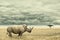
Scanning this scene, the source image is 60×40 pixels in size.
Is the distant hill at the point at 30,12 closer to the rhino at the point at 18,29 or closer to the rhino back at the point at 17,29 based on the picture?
the rhino at the point at 18,29

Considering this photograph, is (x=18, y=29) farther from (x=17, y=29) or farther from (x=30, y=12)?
(x=30, y=12)

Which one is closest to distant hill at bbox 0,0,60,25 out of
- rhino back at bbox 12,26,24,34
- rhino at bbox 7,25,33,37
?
rhino at bbox 7,25,33,37

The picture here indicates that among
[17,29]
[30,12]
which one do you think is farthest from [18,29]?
[30,12]

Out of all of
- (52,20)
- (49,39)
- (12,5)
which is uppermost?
(12,5)

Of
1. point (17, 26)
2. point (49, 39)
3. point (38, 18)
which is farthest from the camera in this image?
point (17, 26)

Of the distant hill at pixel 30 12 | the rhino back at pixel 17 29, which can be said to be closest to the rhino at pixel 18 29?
the rhino back at pixel 17 29

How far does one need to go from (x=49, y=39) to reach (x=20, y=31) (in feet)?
6.25

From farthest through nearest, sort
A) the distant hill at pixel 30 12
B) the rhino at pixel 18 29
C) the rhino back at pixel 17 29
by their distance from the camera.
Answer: the rhino back at pixel 17 29 < the rhino at pixel 18 29 < the distant hill at pixel 30 12

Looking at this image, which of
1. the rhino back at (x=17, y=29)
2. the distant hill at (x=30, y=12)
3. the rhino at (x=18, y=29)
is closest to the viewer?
the distant hill at (x=30, y=12)

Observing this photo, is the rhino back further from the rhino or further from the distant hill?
the distant hill

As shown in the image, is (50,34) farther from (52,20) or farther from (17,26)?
(17,26)

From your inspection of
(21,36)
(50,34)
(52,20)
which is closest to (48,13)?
(52,20)

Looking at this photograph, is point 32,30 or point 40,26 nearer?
point 40,26

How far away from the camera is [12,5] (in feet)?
29.2
